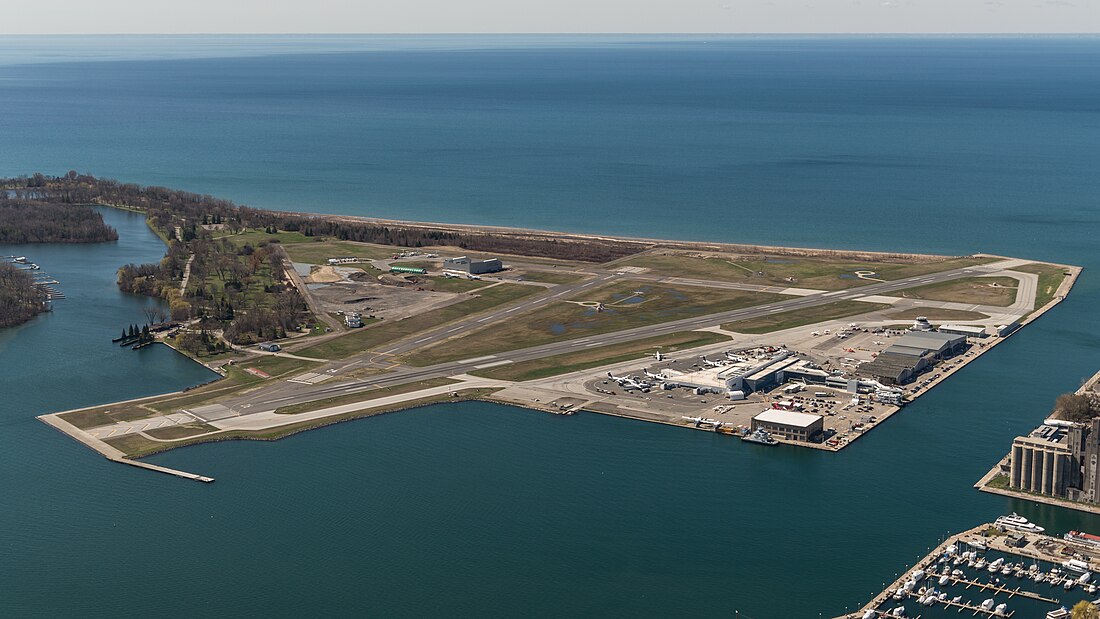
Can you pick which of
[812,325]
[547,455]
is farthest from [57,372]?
[812,325]

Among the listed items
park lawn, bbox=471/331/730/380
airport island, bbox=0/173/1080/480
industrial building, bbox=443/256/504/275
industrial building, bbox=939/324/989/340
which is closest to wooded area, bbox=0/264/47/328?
airport island, bbox=0/173/1080/480

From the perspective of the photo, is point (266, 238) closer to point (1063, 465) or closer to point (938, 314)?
point (938, 314)

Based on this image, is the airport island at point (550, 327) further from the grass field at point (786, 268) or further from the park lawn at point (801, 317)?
the grass field at point (786, 268)

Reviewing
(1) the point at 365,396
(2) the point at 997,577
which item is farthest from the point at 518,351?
(2) the point at 997,577

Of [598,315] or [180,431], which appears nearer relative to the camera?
[180,431]

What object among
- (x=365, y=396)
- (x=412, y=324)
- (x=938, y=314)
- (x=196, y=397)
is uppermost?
(x=938, y=314)

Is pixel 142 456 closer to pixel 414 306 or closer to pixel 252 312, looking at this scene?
pixel 252 312

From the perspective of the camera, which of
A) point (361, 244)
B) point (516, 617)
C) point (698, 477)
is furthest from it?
point (361, 244)
